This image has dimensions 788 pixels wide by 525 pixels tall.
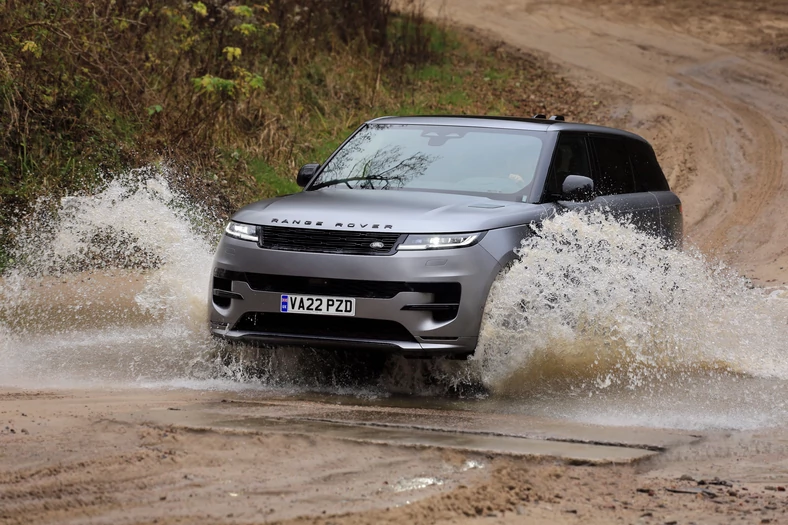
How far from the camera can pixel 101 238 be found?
12.0m

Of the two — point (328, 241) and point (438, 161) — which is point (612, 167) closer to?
point (438, 161)

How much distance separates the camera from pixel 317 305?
660cm

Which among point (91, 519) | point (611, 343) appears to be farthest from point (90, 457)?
point (611, 343)

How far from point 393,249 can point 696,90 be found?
1733cm

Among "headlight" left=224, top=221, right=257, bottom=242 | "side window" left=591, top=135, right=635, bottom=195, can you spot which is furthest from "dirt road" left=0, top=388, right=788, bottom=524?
"side window" left=591, top=135, right=635, bottom=195

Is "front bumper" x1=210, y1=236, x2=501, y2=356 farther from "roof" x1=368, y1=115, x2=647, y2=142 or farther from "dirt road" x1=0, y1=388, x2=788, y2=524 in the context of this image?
"roof" x1=368, y1=115, x2=647, y2=142

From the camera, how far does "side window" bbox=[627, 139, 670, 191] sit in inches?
376

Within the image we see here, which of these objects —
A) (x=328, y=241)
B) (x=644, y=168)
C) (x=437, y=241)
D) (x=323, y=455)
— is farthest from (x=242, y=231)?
(x=644, y=168)

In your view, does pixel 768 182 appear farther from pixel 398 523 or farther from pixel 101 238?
pixel 398 523

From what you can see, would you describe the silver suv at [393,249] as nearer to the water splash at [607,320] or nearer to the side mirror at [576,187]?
the side mirror at [576,187]

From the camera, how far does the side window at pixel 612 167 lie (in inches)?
343

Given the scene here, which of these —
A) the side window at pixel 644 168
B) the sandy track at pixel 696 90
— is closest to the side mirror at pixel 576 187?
the side window at pixel 644 168

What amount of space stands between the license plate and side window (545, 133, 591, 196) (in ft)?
5.97

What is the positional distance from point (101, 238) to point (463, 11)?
18.5m
